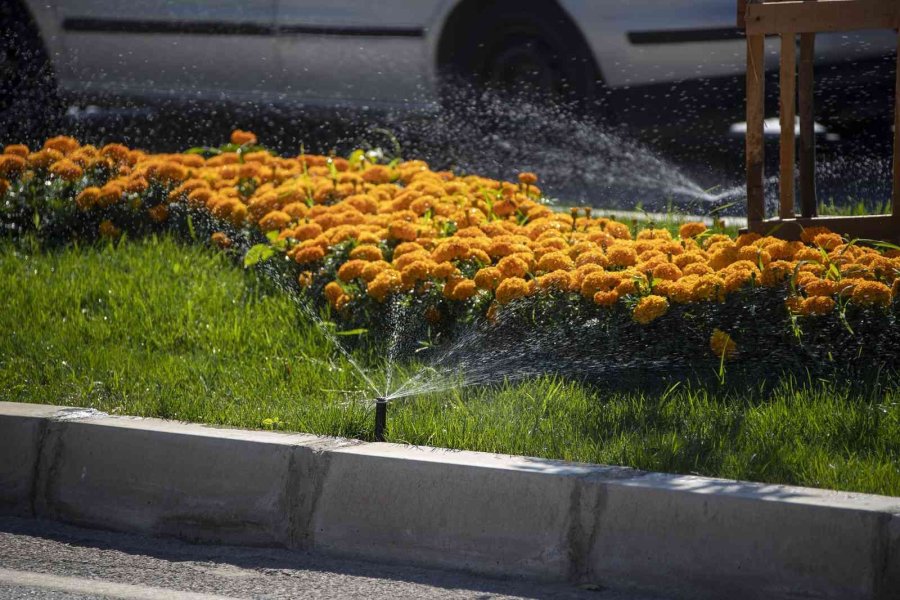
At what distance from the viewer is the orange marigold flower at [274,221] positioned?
5645 mm

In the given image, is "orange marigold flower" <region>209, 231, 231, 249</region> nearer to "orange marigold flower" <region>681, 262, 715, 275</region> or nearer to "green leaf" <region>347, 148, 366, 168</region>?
"green leaf" <region>347, 148, 366, 168</region>

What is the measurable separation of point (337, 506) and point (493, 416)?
56 centimetres

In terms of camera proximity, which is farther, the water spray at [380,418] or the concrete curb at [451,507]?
the water spray at [380,418]

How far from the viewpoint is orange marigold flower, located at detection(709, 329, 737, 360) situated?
426cm

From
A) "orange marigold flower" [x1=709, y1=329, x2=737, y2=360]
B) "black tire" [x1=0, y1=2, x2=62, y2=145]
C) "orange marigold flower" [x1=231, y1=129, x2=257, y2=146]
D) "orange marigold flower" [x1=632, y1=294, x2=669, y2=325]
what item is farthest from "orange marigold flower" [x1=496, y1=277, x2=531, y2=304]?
"black tire" [x1=0, y1=2, x2=62, y2=145]

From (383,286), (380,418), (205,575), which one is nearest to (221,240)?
(383,286)

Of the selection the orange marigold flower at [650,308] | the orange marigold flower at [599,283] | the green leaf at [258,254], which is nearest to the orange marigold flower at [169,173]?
the green leaf at [258,254]

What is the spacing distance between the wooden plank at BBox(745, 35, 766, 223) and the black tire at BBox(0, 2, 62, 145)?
4.91m

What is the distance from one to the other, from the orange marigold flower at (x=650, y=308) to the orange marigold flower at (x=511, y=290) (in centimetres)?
40

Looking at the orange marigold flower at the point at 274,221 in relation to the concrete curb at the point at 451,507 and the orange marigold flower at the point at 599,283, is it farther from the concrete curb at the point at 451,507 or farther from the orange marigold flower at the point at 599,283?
the concrete curb at the point at 451,507

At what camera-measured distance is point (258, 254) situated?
540 centimetres

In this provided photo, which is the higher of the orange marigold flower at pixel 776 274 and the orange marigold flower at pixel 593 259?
the orange marigold flower at pixel 593 259

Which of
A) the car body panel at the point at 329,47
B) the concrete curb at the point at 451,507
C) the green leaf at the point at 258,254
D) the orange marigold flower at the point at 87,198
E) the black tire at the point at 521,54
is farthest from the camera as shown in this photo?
the black tire at the point at 521,54

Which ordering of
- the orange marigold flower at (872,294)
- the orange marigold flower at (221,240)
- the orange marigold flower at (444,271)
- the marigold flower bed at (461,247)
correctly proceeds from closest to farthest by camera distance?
the orange marigold flower at (872,294)
the marigold flower bed at (461,247)
the orange marigold flower at (444,271)
the orange marigold flower at (221,240)
